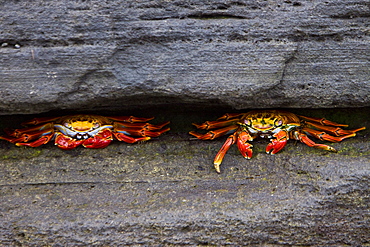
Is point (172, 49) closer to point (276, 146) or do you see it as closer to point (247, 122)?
point (247, 122)

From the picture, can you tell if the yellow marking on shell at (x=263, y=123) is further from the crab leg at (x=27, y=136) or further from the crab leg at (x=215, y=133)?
the crab leg at (x=27, y=136)

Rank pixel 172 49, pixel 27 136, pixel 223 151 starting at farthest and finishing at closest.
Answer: pixel 27 136, pixel 223 151, pixel 172 49

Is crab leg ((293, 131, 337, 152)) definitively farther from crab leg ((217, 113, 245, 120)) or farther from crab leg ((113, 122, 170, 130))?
crab leg ((113, 122, 170, 130))

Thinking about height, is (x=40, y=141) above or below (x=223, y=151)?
below

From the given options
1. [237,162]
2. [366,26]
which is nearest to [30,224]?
[237,162]

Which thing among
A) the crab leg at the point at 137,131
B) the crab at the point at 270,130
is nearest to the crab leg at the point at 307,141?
the crab at the point at 270,130

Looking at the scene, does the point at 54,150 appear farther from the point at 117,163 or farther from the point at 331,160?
the point at 331,160

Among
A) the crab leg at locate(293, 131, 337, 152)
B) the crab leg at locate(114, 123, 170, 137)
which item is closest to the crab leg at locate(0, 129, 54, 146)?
the crab leg at locate(114, 123, 170, 137)

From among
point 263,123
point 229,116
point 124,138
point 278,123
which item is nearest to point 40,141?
point 124,138

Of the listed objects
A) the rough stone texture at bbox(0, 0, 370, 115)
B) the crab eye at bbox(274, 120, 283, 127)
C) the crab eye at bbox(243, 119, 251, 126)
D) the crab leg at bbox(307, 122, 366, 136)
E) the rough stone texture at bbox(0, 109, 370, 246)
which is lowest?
the rough stone texture at bbox(0, 109, 370, 246)
